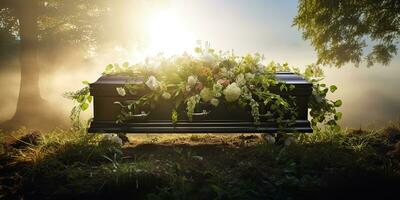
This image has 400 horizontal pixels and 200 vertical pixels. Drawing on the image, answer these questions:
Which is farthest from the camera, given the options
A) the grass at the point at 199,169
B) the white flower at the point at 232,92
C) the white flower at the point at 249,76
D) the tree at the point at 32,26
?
the tree at the point at 32,26

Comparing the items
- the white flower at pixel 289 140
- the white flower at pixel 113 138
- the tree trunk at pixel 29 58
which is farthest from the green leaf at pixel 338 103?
the tree trunk at pixel 29 58

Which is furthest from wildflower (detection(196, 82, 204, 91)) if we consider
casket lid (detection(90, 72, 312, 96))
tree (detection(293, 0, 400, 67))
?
tree (detection(293, 0, 400, 67))

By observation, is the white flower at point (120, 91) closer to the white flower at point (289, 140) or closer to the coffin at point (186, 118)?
the coffin at point (186, 118)

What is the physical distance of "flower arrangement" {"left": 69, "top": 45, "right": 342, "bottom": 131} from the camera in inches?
277

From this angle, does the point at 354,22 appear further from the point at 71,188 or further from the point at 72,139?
the point at 71,188

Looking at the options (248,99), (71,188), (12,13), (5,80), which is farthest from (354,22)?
(5,80)

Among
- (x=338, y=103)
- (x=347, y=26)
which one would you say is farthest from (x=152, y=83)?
(x=347, y=26)

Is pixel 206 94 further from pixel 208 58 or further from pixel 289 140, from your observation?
pixel 289 140

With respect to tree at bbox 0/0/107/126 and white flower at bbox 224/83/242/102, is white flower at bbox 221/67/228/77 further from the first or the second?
tree at bbox 0/0/107/126

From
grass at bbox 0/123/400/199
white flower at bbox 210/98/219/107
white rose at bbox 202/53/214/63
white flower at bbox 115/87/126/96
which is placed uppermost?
white rose at bbox 202/53/214/63

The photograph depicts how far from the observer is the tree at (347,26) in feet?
42.5

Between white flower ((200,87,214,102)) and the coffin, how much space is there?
19 centimetres

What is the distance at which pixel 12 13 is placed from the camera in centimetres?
1819

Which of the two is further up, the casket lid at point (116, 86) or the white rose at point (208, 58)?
the white rose at point (208, 58)
